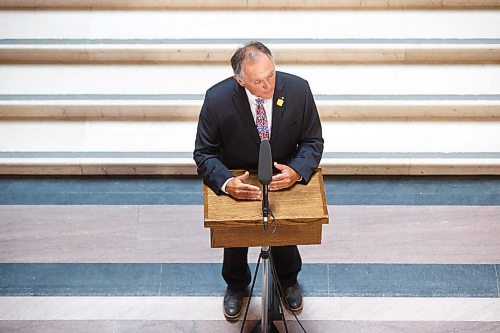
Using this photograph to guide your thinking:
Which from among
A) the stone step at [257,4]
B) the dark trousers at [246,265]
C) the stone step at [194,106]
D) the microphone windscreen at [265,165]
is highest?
the stone step at [257,4]

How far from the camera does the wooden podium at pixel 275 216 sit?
3.85m

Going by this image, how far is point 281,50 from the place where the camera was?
625 cm

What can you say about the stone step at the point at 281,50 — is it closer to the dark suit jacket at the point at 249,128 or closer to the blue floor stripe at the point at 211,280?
the blue floor stripe at the point at 211,280

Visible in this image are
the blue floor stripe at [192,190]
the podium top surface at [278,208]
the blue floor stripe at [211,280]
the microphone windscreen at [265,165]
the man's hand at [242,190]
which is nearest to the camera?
the microphone windscreen at [265,165]

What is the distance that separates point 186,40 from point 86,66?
802 mm

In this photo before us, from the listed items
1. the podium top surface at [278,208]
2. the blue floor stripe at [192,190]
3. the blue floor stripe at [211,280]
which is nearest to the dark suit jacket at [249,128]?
the podium top surface at [278,208]

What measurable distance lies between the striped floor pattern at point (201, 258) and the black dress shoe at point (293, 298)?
8cm

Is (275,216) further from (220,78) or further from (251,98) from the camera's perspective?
(220,78)

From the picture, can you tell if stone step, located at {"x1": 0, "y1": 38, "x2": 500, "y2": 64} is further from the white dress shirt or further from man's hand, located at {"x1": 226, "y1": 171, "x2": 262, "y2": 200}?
man's hand, located at {"x1": 226, "y1": 171, "x2": 262, "y2": 200}

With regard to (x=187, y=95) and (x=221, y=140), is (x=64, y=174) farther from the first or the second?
(x=221, y=140)

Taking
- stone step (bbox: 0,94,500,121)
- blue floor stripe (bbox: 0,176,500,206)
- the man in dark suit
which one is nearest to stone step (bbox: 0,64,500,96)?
stone step (bbox: 0,94,500,121)

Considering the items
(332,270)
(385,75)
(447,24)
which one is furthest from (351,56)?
(332,270)

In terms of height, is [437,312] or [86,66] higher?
[86,66]

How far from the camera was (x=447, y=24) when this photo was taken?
6371 millimetres
